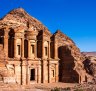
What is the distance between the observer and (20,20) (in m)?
54.6

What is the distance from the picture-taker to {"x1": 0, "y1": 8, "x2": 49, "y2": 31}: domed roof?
51531mm

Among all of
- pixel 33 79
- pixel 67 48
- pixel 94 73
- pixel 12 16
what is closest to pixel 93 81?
pixel 94 73

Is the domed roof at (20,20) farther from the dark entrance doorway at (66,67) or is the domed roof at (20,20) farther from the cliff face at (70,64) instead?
the dark entrance doorway at (66,67)

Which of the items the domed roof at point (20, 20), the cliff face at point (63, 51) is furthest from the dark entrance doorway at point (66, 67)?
the domed roof at point (20, 20)

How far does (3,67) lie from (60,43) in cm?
1907

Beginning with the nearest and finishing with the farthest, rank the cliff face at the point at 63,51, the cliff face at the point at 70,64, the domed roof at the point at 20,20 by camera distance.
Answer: the domed roof at the point at 20,20 < the cliff face at the point at 63,51 < the cliff face at the point at 70,64

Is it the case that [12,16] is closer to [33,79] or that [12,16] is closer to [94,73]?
[33,79]

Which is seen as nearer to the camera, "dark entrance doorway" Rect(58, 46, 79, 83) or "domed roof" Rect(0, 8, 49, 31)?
"domed roof" Rect(0, 8, 49, 31)

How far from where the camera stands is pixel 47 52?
5159cm

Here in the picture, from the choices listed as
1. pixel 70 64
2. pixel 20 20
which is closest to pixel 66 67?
pixel 70 64

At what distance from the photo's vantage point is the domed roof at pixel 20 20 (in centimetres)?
5153

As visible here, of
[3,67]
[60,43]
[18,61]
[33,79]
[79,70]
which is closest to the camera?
[3,67]

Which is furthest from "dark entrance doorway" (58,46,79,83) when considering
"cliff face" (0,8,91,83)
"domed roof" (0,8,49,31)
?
"domed roof" (0,8,49,31)

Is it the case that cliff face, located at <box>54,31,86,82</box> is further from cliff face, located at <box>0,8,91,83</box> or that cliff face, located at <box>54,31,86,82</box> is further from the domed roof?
the domed roof
